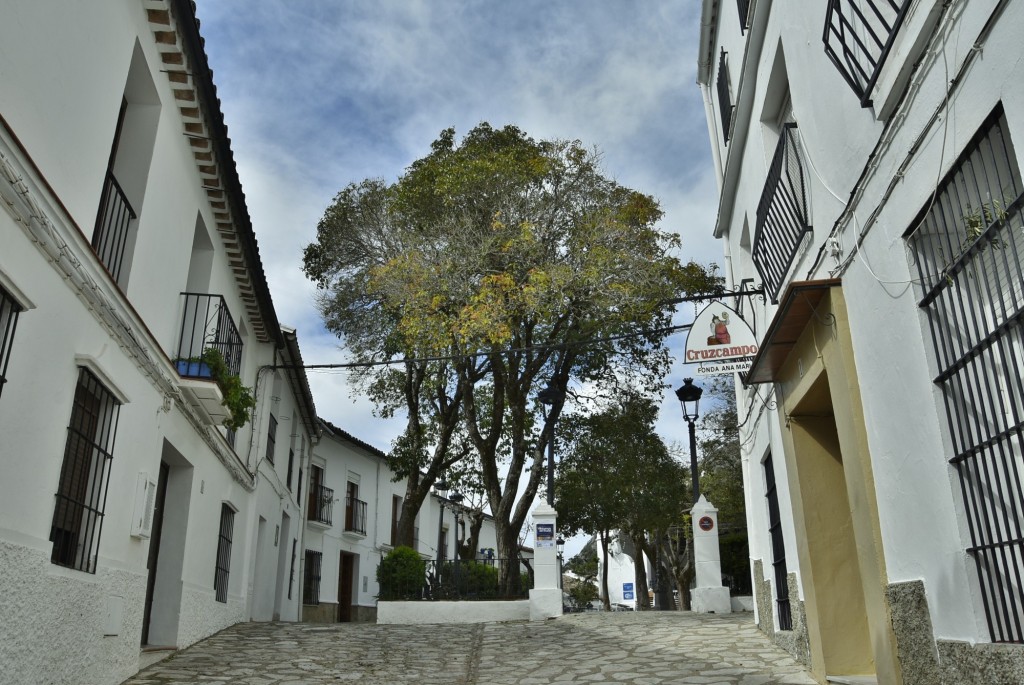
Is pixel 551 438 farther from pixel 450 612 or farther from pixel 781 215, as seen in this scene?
pixel 781 215

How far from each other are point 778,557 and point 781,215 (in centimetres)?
343

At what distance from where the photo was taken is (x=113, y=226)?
22.3ft

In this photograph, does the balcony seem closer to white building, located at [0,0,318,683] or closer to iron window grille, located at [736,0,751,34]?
white building, located at [0,0,318,683]

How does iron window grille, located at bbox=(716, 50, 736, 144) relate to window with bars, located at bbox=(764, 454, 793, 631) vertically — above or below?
above

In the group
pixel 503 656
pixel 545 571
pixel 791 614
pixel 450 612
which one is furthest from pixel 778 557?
pixel 450 612

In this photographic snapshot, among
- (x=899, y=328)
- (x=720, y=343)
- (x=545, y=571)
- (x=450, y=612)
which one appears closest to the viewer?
(x=899, y=328)

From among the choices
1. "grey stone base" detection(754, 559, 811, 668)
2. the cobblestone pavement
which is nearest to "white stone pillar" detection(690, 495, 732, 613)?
→ the cobblestone pavement

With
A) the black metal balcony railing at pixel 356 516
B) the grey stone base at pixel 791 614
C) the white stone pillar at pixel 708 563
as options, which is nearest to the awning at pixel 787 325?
the grey stone base at pixel 791 614

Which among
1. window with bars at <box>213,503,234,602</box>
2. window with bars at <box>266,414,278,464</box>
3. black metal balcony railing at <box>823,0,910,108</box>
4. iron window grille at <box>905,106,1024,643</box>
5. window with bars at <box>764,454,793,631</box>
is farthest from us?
window with bars at <box>266,414,278,464</box>

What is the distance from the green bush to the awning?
9.16 meters

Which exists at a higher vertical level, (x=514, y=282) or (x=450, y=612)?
(x=514, y=282)

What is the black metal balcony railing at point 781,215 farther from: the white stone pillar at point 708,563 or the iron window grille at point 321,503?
the iron window grille at point 321,503

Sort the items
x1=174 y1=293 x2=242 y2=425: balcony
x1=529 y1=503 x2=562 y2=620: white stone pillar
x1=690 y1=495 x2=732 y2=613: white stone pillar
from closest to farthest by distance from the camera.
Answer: x1=174 y1=293 x2=242 y2=425: balcony
x1=690 y1=495 x2=732 y2=613: white stone pillar
x1=529 y1=503 x2=562 y2=620: white stone pillar

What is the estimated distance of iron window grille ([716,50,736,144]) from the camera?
9312mm
